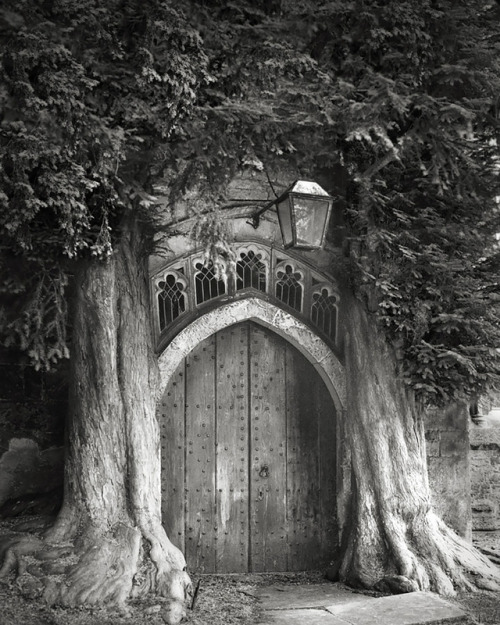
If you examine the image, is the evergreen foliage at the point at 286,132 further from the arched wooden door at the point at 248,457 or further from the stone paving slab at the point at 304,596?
the stone paving slab at the point at 304,596

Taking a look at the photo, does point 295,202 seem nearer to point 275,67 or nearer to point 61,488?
point 275,67

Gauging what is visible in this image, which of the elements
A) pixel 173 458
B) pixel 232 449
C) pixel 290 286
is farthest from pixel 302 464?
pixel 290 286

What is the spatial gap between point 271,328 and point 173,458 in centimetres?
139

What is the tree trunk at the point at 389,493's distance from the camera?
20.4ft

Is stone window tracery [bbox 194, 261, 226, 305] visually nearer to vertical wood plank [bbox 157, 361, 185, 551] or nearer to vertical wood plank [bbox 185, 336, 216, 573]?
vertical wood plank [bbox 185, 336, 216, 573]

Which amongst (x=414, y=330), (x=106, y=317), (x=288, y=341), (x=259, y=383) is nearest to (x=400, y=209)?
(x=414, y=330)

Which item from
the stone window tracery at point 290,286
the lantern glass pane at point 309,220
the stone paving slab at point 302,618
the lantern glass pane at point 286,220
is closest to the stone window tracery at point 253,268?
the stone window tracery at point 290,286

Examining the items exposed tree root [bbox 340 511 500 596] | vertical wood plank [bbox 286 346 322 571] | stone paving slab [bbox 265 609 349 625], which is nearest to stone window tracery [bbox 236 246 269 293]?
vertical wood plank [bbox 286 346 322 571]

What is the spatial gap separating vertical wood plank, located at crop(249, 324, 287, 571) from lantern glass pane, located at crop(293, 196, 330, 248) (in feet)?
5.05

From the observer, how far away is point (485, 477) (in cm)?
774

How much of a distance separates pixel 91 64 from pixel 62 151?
2.17 feet

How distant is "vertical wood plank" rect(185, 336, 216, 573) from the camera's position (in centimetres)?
678

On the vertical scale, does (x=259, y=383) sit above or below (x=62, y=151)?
below

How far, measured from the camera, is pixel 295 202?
559cm
